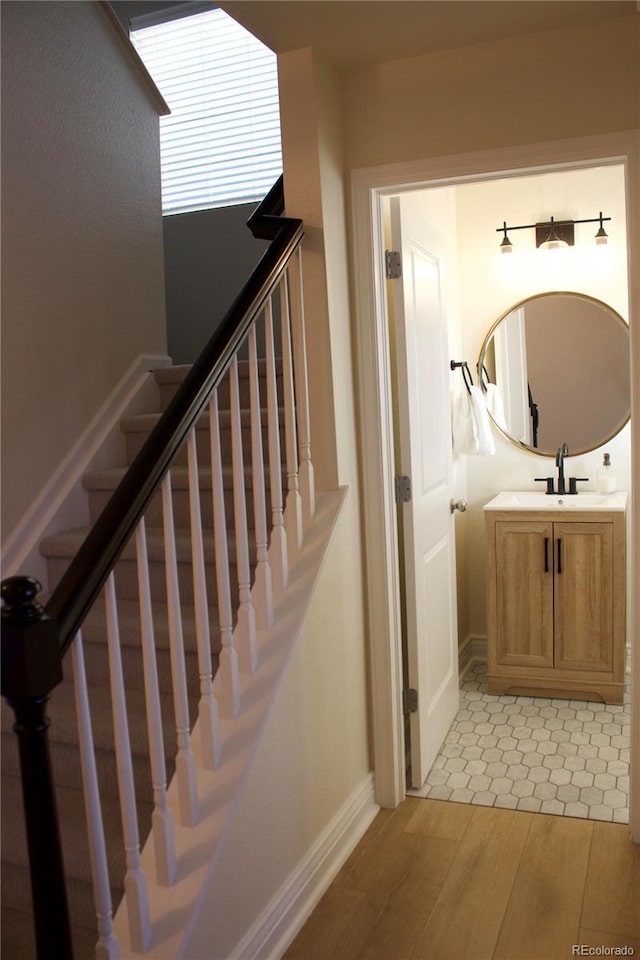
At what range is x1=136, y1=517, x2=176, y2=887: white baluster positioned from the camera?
1677mm

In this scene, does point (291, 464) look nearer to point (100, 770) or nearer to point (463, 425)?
point (100, 770)

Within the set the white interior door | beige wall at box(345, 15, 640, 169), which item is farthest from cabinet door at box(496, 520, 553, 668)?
beige wall at box(345, 15, 640, 169)

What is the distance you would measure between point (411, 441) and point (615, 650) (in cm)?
154

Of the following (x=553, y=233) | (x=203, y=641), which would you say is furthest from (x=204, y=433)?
(x=553, y=233)

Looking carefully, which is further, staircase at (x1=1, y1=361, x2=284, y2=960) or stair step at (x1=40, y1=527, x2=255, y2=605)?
stair step at (x1=40, y1=527, x2=255, y2=605)

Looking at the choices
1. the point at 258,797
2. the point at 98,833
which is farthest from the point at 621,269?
the point at 98,833

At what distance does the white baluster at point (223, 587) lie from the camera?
1924mm

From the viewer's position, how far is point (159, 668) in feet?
7.96

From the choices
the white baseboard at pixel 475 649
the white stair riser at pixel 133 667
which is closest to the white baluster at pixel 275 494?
the white stair riser at pixel 133 667

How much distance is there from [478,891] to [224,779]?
97cm

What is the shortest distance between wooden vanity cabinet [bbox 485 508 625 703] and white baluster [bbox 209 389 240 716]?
2061mm

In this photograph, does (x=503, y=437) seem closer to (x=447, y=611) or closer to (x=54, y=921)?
(x=447, y=611)

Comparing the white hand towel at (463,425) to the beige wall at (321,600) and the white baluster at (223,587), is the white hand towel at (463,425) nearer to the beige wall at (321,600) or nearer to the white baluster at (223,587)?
the beige wall at (321,600)

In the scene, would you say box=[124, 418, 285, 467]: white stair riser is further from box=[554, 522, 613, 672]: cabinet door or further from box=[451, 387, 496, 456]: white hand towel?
box=[554, 522, 613, 672]: cabinet door
